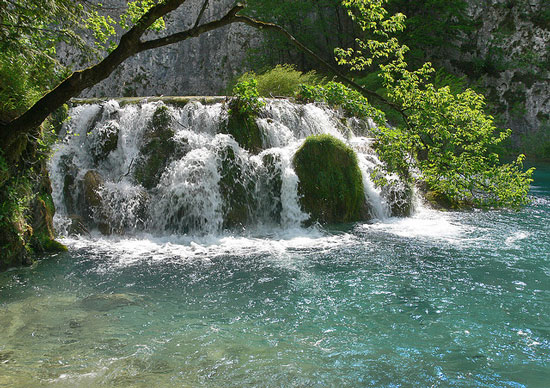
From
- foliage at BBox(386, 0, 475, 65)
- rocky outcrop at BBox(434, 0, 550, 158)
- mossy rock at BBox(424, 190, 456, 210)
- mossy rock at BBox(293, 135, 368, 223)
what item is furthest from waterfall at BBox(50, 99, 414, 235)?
rocky outcrop at BBox(434, 0, 550, 158)

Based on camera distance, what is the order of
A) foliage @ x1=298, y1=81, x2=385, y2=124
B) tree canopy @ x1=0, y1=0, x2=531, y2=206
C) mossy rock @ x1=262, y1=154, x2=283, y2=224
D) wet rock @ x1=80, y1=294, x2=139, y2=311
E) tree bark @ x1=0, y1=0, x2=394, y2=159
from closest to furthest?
1. tree bark @ x1=0, y1=0, x2=394, y2=159
2. tree canopy @ x1=0, y1=0, x2=531, y2=206
3. foliage @ x1=298, y1=81, x2=385, y2=124
4. wet rock @ x1=80, y1=294, x2=139, y2=311
5. mossy rock @ x1=262, y1=154, x2=283, y2=224

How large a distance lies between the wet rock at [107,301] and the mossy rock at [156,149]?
4936 mm

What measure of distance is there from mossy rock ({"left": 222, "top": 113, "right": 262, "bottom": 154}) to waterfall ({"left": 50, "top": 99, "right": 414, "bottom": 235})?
0.57ft

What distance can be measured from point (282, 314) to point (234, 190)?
5.34 m

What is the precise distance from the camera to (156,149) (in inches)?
438

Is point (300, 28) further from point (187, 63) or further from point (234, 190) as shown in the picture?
point (234, 190)

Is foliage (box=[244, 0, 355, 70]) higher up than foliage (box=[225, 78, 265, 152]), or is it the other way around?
foliage (box=[244, 0, 355, 70])

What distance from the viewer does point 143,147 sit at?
1120cm

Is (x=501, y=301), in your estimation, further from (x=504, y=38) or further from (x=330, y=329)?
(x=504, y=38)

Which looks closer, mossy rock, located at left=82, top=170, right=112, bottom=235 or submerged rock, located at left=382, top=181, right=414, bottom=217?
mossy rock, located at left=82, top=170, right=112, bottom=235

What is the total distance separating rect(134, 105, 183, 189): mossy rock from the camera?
10.8 metres

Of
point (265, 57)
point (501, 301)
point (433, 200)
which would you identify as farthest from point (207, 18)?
point (501, 301)

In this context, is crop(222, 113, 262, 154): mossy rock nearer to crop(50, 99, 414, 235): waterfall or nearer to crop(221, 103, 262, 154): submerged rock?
crop(221, 103, 262, 154): submerged rock

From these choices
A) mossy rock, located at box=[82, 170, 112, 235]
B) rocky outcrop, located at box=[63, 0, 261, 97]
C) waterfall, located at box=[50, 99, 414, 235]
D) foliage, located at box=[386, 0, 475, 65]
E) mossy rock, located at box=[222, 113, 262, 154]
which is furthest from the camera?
rocky outcrop, located at box=[63, 0, 261, 97]
